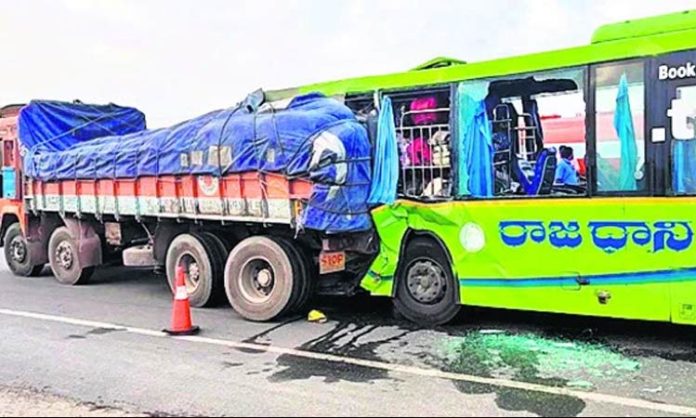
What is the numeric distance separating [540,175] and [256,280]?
3.64 metres

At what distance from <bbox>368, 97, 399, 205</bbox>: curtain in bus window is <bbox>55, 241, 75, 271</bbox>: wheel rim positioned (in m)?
5.95

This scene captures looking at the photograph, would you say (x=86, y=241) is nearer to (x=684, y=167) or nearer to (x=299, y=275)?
(x=299, y=275)

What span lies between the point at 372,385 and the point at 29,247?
9.02 meters

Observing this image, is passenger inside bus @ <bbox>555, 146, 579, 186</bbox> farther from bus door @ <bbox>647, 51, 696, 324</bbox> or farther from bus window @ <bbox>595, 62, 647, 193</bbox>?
bus door @ <bbox>647, 51, 696, 324</bbox>

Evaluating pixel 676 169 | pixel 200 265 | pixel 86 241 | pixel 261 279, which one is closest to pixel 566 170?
pixel 676 169

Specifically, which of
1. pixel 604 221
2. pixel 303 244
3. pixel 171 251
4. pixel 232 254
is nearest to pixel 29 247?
pixel 171 251

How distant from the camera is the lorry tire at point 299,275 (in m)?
8.64

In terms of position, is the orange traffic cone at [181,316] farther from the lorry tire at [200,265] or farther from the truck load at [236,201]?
the lorry tire at [200,265]

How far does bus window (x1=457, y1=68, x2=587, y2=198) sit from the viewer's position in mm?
7418

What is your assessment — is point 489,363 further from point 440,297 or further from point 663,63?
point 663,63

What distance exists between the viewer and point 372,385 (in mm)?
5969

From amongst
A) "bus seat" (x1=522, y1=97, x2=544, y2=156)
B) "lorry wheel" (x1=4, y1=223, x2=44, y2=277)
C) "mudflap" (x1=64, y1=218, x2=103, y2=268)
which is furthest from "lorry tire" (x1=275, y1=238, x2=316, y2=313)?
"lorry wheel" (x1=4, y1=223, x2=44, y2=277)

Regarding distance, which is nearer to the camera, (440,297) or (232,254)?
(440,297)

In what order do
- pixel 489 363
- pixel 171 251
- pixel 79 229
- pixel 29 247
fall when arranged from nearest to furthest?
pixel 489 363
pixel 171 251
pixel 79 229
pixel 29 247
